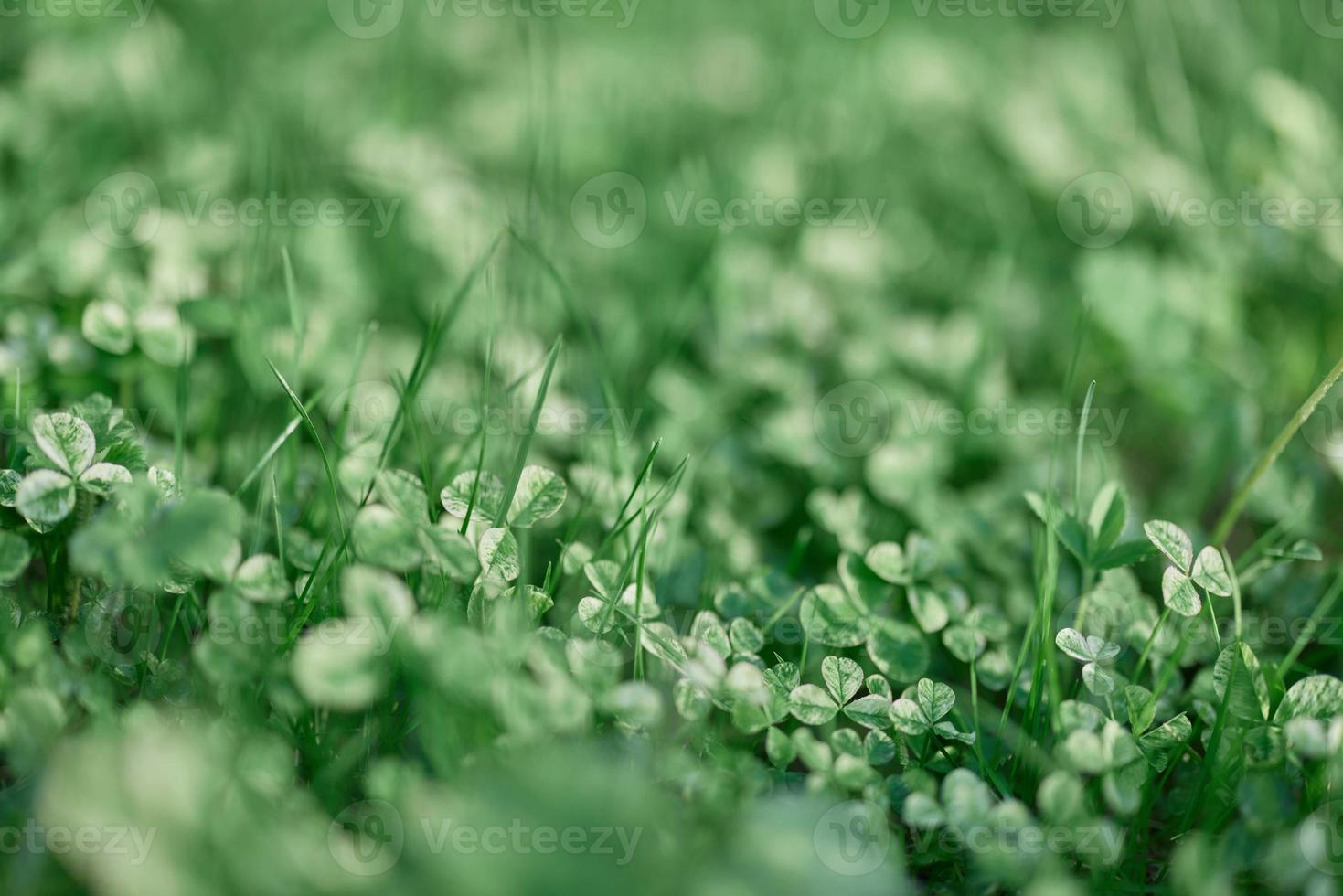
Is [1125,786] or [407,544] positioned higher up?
[407,544]

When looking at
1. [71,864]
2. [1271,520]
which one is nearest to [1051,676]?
[1271,520]

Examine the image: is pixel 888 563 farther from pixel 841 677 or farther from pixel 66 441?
pixel 66 441

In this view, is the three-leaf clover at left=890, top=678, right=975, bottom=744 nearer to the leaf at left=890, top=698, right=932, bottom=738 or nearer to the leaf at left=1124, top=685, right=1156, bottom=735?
the leaf at left=890, top=698, right=932, bottom=738

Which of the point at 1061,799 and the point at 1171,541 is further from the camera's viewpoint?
the point at 1171,541

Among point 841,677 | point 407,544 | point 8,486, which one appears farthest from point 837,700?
point 8,486

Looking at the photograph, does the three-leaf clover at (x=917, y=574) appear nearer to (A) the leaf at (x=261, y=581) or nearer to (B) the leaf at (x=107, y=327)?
(A) the leaf at (x=261, y=581)

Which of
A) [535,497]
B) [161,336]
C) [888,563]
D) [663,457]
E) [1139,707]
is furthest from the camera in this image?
[663,457]

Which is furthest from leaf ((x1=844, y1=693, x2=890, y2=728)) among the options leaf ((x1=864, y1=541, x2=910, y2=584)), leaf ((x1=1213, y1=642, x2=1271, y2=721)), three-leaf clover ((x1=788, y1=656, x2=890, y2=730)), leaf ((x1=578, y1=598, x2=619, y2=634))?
leaf ((x1=1213, y1=642, x2=1271, y2=721))
